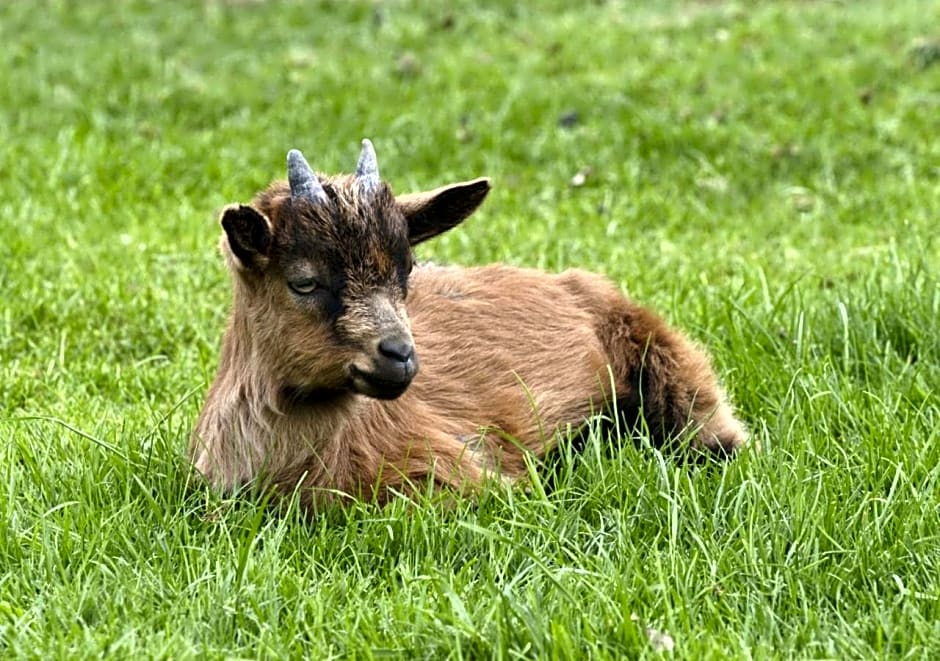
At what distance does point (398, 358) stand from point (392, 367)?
3cm

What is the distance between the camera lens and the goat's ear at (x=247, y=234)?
414cm

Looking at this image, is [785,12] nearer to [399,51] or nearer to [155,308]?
[399,51]

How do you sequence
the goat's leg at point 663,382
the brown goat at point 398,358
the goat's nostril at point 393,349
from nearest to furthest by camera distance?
the goat's nostril at point 393,349
the brown goat at point 398,358
the goat's leg at point 663,382

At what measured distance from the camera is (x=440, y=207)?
456cm

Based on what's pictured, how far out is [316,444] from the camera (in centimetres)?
458

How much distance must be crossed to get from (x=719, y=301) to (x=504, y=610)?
3.02 metres

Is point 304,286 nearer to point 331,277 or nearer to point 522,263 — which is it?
point 331,277

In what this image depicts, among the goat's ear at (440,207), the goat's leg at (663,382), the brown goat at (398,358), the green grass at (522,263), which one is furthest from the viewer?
the goat's leg at (663,382)

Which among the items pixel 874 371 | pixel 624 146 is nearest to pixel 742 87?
pixel 624 146

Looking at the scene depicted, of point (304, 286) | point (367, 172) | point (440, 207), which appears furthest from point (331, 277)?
point (440, 207)

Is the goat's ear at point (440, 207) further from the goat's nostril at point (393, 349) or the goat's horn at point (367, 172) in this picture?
the goat's nostril at point (393, 349)

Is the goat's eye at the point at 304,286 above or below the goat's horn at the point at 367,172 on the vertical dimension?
below

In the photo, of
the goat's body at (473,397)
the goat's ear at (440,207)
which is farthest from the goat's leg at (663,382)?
the goat's ear at (440,207)

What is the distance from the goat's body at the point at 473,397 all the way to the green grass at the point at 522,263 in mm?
175
